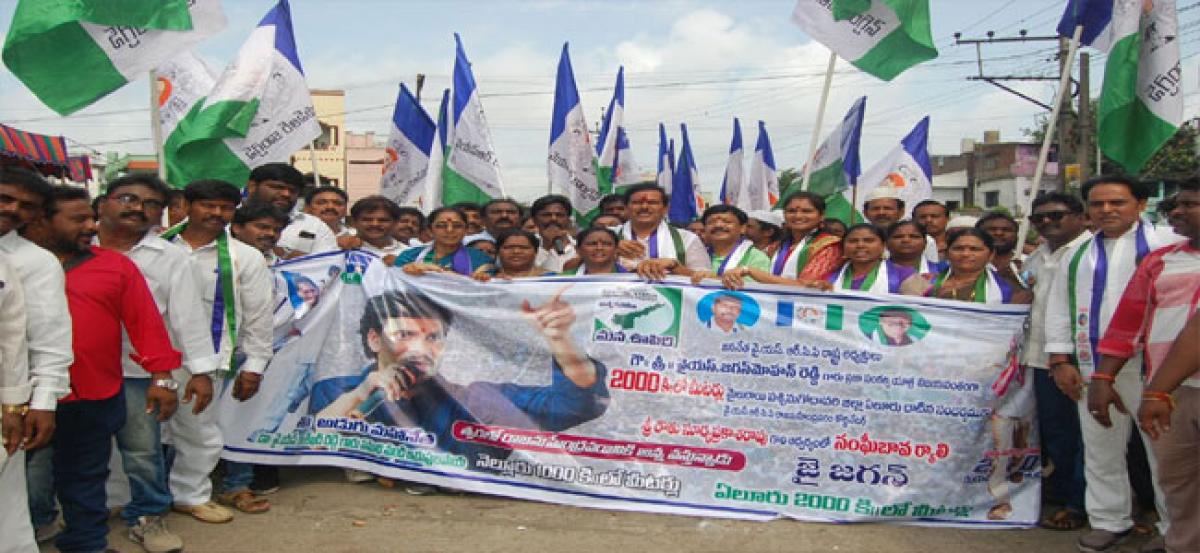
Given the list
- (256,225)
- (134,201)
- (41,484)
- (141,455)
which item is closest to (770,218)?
(256,225)

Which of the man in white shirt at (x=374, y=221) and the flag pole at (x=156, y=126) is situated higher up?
the flag pole at (x=156, y=126)

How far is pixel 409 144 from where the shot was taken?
8.86 m

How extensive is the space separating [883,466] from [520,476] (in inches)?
Result: 77.1

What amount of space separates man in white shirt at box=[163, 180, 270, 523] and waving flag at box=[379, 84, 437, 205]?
4329mm

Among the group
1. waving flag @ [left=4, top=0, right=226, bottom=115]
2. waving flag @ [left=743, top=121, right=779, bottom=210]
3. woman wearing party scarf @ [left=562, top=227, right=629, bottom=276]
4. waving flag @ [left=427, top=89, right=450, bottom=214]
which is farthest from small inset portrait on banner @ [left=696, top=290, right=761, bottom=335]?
waving flag @ [left=743, top=121, right=779, bottom=210]

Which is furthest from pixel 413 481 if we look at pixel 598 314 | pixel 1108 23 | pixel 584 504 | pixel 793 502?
pixel 1108 23

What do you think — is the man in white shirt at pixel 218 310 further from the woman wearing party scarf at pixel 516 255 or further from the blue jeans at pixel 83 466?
the woman wearing party scarf at pixel 516 255

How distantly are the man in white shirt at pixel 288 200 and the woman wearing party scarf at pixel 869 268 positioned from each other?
3.46 m

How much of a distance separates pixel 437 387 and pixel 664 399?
132cm

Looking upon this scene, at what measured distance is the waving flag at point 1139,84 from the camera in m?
5.21

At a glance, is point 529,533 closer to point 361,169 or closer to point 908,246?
point 908,246

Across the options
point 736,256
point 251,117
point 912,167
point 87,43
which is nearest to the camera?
point 736,256

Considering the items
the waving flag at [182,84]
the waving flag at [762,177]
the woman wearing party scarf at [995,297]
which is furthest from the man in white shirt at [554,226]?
the waving flag at [762,177]

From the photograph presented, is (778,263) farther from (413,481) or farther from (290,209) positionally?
(290,209)
